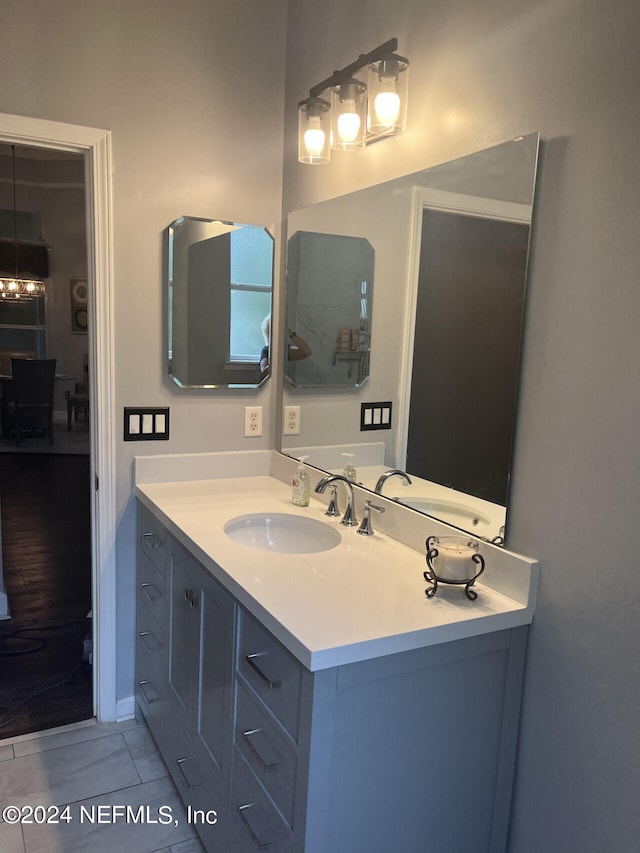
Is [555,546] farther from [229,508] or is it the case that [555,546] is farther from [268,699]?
[229,508]

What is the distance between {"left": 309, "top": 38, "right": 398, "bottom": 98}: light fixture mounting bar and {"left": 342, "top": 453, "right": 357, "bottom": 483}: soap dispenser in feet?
3.69

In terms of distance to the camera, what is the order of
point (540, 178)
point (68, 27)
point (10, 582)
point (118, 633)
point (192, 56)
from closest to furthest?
point (540, 178) → point (68, 27) → point (192, 56) → point (118, 633) → point (10, 582)

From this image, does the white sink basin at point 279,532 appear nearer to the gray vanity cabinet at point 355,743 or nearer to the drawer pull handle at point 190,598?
the drawer pull handle at point 190,598

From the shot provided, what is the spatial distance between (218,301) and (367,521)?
1037mm

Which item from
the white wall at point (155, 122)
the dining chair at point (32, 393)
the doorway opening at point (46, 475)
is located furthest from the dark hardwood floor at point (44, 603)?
the dining chair at point (32, 393)

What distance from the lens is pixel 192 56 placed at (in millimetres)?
2287

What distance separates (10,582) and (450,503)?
10.0 feet

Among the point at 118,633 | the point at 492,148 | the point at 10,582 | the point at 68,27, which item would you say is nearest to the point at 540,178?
the point at 492,148

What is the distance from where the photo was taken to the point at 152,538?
2.23 meters

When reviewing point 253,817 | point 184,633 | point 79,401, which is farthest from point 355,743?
point 79,401

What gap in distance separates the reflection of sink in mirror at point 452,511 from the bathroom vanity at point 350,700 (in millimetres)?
56

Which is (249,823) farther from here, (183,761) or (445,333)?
(445,333)

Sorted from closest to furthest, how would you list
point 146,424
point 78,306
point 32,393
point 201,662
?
point 201,662, point 146,424, point 32,393, point 78,306

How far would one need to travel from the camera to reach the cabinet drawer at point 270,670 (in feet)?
4.21
